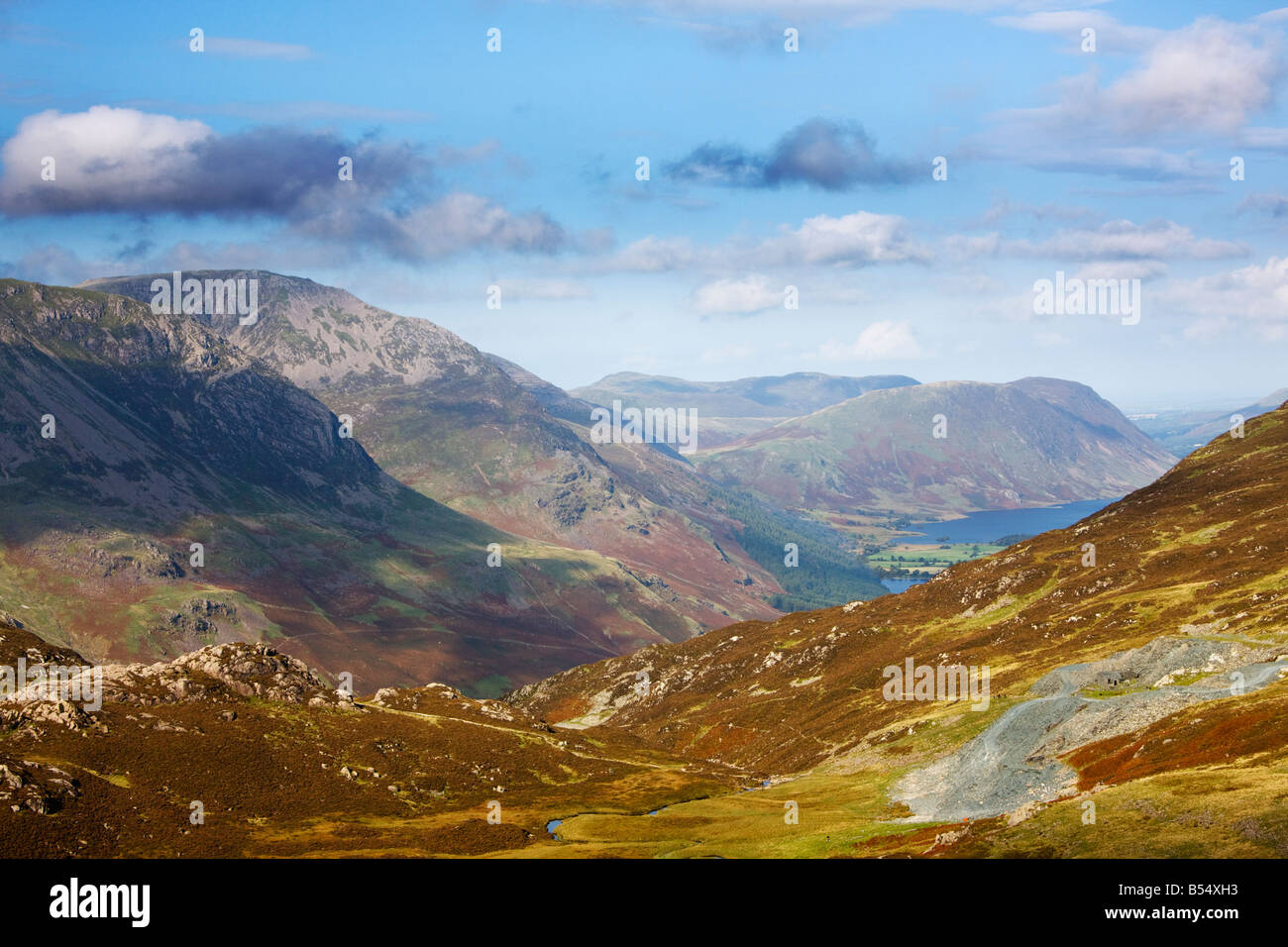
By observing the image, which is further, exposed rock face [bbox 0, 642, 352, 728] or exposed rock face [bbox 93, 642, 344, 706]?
exposed rock face [bbox 93, 642, 344, 706]

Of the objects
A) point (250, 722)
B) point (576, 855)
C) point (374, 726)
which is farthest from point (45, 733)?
point (576, 855)

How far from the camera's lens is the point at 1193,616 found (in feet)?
463

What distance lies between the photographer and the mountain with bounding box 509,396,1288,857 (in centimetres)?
6612

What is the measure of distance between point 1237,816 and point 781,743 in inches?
4079

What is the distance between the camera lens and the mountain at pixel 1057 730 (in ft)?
217

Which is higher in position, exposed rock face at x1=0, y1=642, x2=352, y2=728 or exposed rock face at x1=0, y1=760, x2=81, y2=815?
exposed rock face at x1=0, y1=642, x2=352, y2=728

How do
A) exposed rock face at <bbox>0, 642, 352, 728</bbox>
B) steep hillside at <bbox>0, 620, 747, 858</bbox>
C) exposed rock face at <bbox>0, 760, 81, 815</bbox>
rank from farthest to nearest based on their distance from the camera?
1. exposed rock face at <bbox>0, 642, 352, 728</bbox>
2. steep hillside at <bbox>0, 620, 747, 858</bbox>
3. exposed rock face at <bbox>0, 760, 81, 815</bbox>

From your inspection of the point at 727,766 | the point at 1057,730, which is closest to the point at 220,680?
the point at 727,766

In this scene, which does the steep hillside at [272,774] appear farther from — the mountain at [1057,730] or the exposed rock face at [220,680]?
the mountain at [1057,730]

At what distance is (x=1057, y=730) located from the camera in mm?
100938

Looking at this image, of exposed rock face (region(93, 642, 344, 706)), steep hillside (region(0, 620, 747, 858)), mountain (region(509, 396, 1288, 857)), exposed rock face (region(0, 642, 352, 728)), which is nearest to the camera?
mountain (region(509, 396, 1288, 857))

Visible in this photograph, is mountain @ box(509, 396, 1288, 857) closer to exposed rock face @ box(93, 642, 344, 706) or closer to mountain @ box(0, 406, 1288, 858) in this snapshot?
mountain @ box(0, 406, 1288, 858)

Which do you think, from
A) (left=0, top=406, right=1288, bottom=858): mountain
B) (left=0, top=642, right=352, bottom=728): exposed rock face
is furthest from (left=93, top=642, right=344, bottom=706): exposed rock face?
(left=0, top=406, right=1288, bottom=858): mountain
